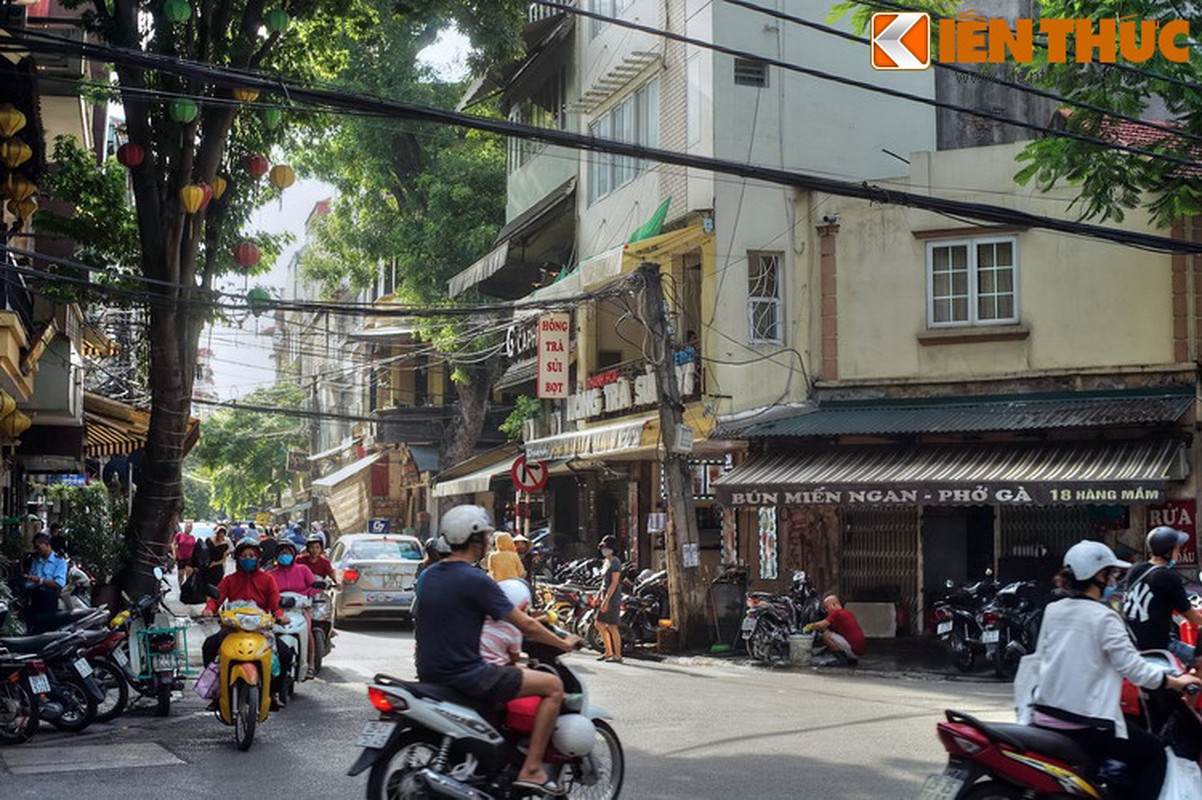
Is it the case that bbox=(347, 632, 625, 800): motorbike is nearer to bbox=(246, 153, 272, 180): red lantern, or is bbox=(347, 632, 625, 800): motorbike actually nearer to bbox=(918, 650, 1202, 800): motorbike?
bbox=(918, 650, 1202, 800): motorbike

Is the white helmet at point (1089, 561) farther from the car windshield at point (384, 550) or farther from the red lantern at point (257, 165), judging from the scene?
the car windshield at point (384, 550)

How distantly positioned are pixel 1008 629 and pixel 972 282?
6.02 metres

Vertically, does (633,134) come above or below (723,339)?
above

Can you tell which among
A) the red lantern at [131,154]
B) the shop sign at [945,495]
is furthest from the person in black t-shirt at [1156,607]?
the red lantern at [131,154]

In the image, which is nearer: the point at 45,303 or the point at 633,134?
the point at 45,303

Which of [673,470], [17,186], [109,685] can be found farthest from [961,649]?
[17,186]

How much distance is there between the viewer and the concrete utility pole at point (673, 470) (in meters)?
21.5

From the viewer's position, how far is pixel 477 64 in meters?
31.3

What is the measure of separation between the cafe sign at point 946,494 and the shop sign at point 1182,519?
0.69 meters

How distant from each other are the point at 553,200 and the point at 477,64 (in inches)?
133

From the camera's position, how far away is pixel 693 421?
2478cm

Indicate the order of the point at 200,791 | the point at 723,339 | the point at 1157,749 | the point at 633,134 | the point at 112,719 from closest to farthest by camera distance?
the point at 1157,749 → the point at 200,791 → the point at 112,719 → the point at 723,339 → the point at 633,134

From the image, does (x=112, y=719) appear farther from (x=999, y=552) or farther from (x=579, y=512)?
(x=579, y=512)

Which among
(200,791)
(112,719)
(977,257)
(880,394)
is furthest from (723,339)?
(200,791)
